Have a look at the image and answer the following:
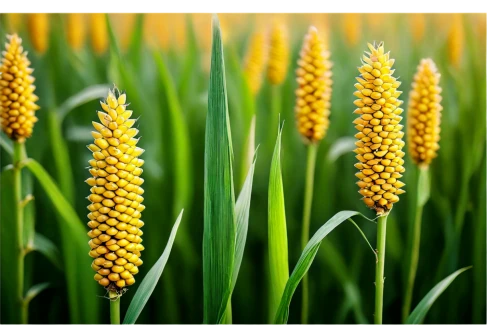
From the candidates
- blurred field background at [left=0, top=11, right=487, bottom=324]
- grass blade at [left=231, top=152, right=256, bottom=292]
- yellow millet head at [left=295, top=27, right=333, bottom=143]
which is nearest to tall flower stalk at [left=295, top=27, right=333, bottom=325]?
yellow millet head at [left=295, top=27, right=333, bottom=143]

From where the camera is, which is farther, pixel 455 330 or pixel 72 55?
pixel 72 55

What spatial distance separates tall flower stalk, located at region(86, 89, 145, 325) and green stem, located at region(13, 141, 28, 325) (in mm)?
411

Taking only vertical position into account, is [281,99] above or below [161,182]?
above

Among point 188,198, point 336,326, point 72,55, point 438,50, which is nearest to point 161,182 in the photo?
point 188,198

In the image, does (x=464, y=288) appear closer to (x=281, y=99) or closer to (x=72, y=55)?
(x=281, y=99)

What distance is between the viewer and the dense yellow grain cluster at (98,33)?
1.95 metres

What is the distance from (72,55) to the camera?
2102mm

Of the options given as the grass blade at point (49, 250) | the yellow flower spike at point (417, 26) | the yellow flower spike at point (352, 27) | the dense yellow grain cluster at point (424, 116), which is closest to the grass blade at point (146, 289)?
the grass blade at point (49, 250)

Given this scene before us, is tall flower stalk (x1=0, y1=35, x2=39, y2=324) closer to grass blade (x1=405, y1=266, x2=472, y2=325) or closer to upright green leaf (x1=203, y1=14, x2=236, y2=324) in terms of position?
upright green leaf (x1=203, y1=14, x2=236, y2=324)

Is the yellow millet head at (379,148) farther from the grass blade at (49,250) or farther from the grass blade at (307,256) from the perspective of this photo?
the grass blade at (49,250)

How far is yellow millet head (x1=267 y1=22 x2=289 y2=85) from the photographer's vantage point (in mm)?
1975

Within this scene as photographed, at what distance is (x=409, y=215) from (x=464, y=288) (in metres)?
0.28

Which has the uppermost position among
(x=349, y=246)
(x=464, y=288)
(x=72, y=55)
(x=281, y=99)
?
(x=72, y=55)

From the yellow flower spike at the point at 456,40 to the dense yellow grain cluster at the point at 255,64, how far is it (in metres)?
0.59
